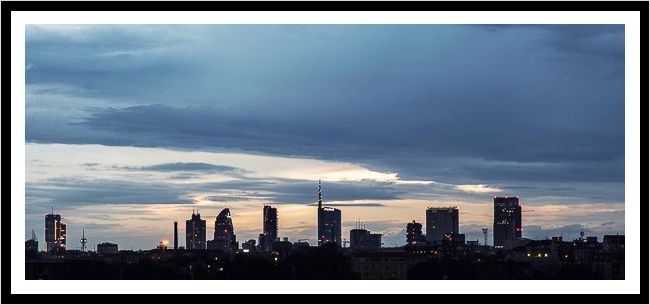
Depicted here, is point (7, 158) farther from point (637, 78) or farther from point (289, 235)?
point (289, 235)

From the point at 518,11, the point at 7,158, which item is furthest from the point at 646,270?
the point at 7,158

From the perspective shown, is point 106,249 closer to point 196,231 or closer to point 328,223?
point 196,231

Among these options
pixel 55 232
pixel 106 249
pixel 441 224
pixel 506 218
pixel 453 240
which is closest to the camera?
pixel 106 249

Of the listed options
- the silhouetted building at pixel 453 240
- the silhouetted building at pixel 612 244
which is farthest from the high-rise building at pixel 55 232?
the silhouetted building at pixel 612 244

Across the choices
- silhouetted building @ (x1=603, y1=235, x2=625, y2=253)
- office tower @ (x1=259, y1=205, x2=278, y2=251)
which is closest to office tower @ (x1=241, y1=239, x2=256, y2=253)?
office tower @ (x1=259, y1=205, x2=278, y2=251)

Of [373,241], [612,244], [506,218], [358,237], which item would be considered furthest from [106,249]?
[506,218]

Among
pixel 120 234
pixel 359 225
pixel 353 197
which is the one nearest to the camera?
pixel 120 234

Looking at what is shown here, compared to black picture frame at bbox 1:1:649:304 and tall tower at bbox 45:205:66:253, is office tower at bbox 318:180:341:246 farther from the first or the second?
black picture frame at bbox 1:1:649:304
